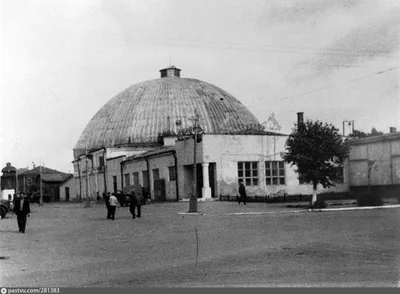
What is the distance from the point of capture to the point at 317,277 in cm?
1062

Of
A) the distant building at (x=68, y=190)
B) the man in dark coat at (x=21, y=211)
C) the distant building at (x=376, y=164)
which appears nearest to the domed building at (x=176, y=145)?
the distant building at (x=68, y=190)

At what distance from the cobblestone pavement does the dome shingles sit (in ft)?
148

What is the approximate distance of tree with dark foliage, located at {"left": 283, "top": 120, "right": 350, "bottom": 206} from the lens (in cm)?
3544

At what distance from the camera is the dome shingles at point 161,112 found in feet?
226

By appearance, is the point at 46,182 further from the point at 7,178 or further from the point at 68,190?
the point at 68,190

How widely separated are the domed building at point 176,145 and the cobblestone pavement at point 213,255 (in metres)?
24.0

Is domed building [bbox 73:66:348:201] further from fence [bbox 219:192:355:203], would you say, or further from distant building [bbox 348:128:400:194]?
distant building [bbox 348:128:400:194]

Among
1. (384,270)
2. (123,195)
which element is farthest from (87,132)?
(384,270)

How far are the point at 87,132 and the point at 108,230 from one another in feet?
183

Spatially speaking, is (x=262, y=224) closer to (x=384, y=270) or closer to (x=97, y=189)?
(x=384, y=270)

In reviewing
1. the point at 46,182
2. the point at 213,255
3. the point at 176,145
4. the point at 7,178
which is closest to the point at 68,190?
the point at 46,182

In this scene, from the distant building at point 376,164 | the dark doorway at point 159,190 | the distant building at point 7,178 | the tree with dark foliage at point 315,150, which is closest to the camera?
the tree with dark foliage at point 315,150

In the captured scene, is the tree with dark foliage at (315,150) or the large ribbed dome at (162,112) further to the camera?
the large ribbed dome at (162,112)

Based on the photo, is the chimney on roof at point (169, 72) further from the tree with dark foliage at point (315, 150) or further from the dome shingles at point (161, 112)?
the tree with dark foliage at point (315, 150)
